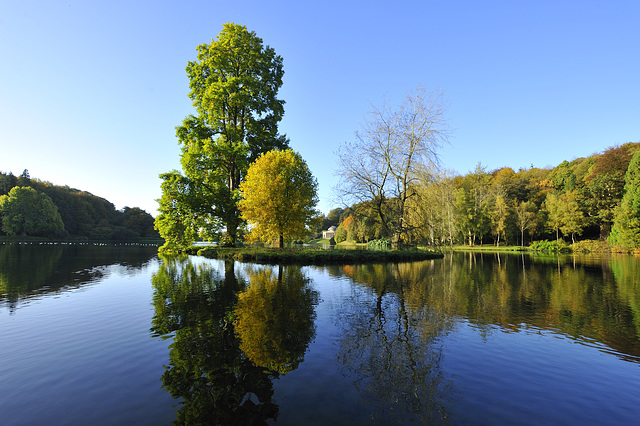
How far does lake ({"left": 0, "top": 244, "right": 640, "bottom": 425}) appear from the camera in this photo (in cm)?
444

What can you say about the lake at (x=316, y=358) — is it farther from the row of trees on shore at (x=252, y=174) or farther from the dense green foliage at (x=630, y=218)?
the dense green foliage at (x=630, y=218)

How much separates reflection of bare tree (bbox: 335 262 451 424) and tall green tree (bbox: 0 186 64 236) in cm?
9206

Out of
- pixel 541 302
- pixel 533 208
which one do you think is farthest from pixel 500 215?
pixel 541 302

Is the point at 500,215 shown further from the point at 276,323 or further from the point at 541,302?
the point at 276,323

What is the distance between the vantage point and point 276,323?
27.6 ft

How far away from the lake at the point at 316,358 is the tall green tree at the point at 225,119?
17292 mm

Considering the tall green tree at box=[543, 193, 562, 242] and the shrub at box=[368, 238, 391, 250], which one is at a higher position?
the tall green tree at box=[543, 193, 562, 242]

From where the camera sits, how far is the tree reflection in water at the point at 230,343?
14.9 ft

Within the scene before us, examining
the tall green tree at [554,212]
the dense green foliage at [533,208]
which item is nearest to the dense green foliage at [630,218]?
the dense green foliage at [533,208]

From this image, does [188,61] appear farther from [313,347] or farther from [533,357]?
[533,357]

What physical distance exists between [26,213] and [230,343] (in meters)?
93.0

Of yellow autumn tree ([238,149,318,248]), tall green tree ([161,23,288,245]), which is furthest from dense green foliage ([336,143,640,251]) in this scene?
tall green tree ([161,23,288,245])

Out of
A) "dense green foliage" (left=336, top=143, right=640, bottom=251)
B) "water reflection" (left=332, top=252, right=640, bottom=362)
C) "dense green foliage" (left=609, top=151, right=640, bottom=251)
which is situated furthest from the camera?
"dense green foliage" (left=609, top=151, right=640, bottom=251)

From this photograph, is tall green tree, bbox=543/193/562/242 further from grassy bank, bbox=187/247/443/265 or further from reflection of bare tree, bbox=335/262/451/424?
reflection of bare tree, bbox=335/262/451/424
